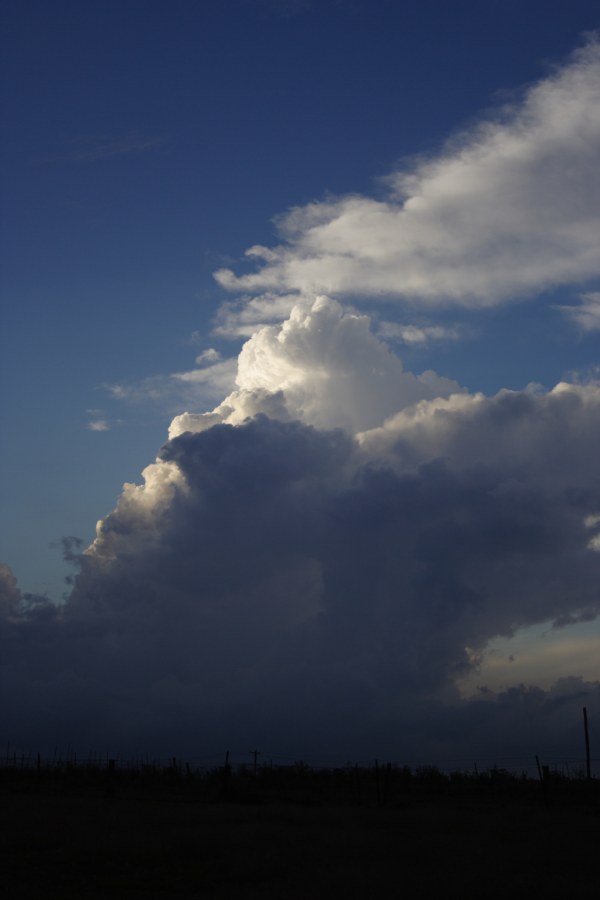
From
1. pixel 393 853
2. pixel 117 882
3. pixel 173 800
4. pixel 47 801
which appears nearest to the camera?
pixel 117 882

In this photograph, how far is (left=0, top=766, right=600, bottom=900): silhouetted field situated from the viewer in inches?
779

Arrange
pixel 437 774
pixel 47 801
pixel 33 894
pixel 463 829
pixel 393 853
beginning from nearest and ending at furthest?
pixel 33 894
pixel 393 853
pixel 463 829
pixel 47 801
pixel 437 774

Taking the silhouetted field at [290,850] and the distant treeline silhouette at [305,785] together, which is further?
the distant treeline silhouette at [305,785]

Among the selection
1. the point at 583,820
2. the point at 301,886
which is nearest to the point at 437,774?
the point at 583,820

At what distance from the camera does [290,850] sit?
84.8 feet

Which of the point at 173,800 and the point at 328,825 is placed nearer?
the point at 328,825

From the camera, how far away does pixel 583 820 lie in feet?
112

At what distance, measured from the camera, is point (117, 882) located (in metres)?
20.9

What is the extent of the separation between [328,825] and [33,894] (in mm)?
15841

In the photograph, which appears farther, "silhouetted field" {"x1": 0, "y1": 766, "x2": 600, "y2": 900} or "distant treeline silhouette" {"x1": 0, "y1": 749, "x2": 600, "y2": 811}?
"distant treeline silhouette" {"x1": 0, "y1": 749, "x2": 600, "y2": 811}

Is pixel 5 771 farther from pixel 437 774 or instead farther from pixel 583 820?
pixel 583 820

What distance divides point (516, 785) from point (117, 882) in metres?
42.7

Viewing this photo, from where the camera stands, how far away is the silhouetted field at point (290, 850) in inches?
779

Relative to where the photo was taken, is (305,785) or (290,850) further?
(305,785)
